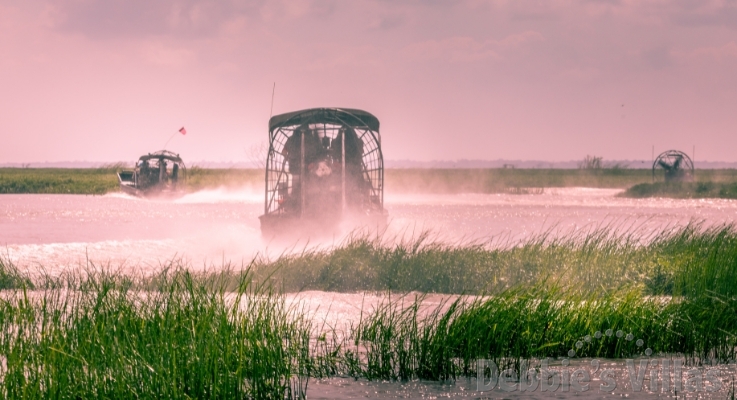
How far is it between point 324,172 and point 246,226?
9481 mm

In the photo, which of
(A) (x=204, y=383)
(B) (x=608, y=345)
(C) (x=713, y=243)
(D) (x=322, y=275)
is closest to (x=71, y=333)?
(A) (x=204, y=383)

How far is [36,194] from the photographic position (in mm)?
54781

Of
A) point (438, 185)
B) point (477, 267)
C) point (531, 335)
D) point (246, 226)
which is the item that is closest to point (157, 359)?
point (531, 335)

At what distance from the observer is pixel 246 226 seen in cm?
2750

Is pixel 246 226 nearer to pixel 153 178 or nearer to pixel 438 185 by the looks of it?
pixel 153 178

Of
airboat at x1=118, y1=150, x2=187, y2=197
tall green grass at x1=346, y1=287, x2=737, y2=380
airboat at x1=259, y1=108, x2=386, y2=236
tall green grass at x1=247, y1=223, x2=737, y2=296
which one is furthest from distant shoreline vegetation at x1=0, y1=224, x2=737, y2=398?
airboat at x1=118, y1=150, x2=187, y2=197

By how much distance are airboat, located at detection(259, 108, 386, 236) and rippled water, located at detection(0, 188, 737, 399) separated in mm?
645

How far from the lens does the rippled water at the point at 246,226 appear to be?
32.0ft

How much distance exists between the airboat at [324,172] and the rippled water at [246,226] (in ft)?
2.12

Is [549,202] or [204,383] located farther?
Result: [549,202]

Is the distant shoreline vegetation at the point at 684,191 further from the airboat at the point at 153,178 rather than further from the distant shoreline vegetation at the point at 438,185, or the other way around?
the airboat at the point at 153,178

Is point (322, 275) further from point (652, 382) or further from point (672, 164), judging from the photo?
point (672, 164)

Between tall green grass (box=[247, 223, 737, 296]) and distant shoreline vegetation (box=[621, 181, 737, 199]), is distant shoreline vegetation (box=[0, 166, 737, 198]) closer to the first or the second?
distant shoreline vegetation (box=[621, 181, 737, 199])

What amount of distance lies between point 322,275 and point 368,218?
254 inches
